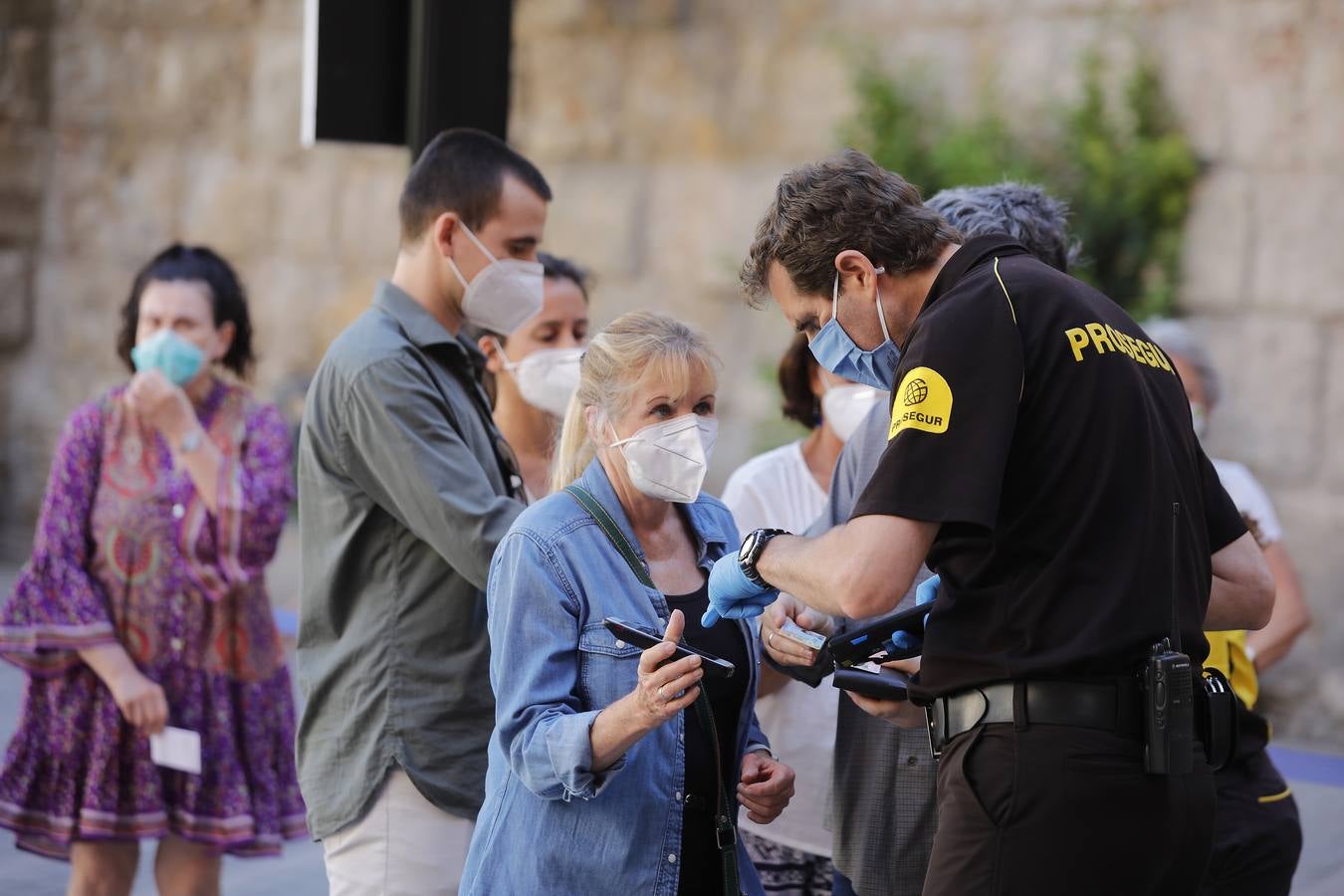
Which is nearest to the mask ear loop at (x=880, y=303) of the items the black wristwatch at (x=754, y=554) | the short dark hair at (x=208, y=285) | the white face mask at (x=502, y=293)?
the black wristwatch at (x=754, y=554)

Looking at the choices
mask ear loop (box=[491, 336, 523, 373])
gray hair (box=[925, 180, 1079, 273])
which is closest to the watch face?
gray hair (box=[925, 180, 1079, 273])

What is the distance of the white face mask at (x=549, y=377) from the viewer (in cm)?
410

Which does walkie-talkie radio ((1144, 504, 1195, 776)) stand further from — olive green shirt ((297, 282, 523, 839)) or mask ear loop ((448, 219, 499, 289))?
mask ear loop ((448, 219, 499, 289))

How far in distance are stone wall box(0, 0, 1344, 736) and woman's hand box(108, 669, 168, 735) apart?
4.61 m

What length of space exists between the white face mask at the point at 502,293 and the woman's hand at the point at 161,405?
102 cm

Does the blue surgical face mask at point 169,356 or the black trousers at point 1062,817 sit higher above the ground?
the blue surgical face mask at point 169,356

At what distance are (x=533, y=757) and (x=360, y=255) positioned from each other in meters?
7.69

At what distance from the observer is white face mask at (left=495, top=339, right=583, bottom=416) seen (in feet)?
13.5

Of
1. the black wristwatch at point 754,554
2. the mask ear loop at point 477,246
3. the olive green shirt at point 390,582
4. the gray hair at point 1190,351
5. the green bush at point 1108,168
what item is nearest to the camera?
the black wristwatch at point 754,554

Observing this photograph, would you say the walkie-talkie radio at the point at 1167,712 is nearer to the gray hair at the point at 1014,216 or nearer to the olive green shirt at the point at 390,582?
the gray hair at the point at 1014,216

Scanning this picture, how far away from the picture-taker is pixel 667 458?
2889 mm

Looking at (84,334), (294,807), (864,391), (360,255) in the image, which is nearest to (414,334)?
(864,391)

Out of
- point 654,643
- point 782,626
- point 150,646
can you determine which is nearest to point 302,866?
point 150,646

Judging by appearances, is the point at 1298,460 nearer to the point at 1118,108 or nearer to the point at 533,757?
the point at 1118,108
